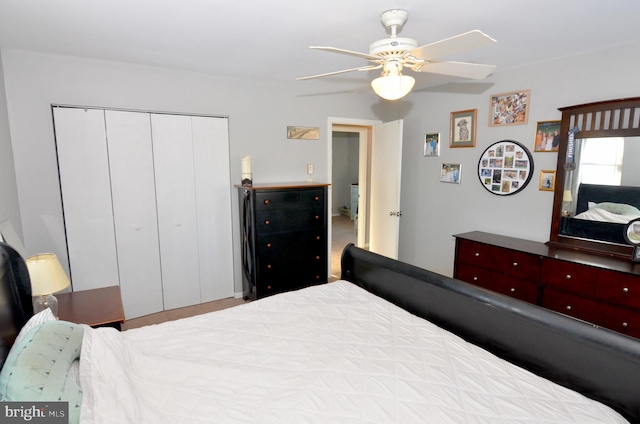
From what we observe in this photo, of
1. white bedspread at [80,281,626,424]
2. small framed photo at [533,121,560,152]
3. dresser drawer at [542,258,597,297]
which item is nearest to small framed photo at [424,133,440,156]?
small framed photo at [533,121,560,152]

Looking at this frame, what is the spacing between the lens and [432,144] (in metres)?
3.94

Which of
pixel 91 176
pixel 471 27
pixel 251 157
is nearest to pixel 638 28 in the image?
pixel 471 27

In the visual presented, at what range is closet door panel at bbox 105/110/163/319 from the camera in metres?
3.00

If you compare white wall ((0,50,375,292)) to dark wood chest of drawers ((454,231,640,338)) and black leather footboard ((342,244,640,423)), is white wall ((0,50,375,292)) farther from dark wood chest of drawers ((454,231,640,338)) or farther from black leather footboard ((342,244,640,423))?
black leather footboard ((342,244,640,423))

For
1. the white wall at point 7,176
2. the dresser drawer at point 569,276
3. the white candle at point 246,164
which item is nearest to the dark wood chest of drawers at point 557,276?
the dresser drawer at point 569,276

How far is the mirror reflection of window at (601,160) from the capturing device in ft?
8.36

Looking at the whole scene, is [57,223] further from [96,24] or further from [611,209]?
[611,209]

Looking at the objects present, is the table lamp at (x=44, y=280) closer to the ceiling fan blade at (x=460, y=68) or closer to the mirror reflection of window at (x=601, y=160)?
the ceiling fan blade at (x=460, y=68)

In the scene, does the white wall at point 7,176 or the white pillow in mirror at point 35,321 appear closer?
the white pillow in mirror at point 35,321

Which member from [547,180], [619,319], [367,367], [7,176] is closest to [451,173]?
[547,180]

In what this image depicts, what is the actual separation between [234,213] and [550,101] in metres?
3.22

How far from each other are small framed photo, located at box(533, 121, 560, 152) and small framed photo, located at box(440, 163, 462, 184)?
0.78 m

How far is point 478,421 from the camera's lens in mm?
1134

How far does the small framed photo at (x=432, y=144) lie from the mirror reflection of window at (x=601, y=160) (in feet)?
4.68
